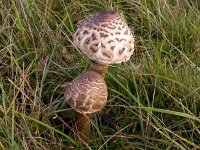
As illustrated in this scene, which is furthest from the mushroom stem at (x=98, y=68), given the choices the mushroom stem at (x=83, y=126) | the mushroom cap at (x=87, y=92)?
the mushroom stem at (x=83, y=126)

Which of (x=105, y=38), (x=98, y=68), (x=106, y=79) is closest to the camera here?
(x=105, y=38)

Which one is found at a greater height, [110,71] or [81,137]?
[110,71]

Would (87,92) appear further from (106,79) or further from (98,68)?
(106,79)

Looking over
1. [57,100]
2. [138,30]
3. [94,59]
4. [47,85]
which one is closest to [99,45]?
[94,59]

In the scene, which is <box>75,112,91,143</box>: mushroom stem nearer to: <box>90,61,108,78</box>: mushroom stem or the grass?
the grass

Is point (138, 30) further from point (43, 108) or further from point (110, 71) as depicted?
point (43, 108)

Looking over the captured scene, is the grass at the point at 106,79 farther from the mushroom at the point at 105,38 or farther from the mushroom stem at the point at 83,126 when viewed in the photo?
the mushroom at the point at 105,38

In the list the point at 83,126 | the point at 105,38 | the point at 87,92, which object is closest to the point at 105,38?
the point at 105,38
